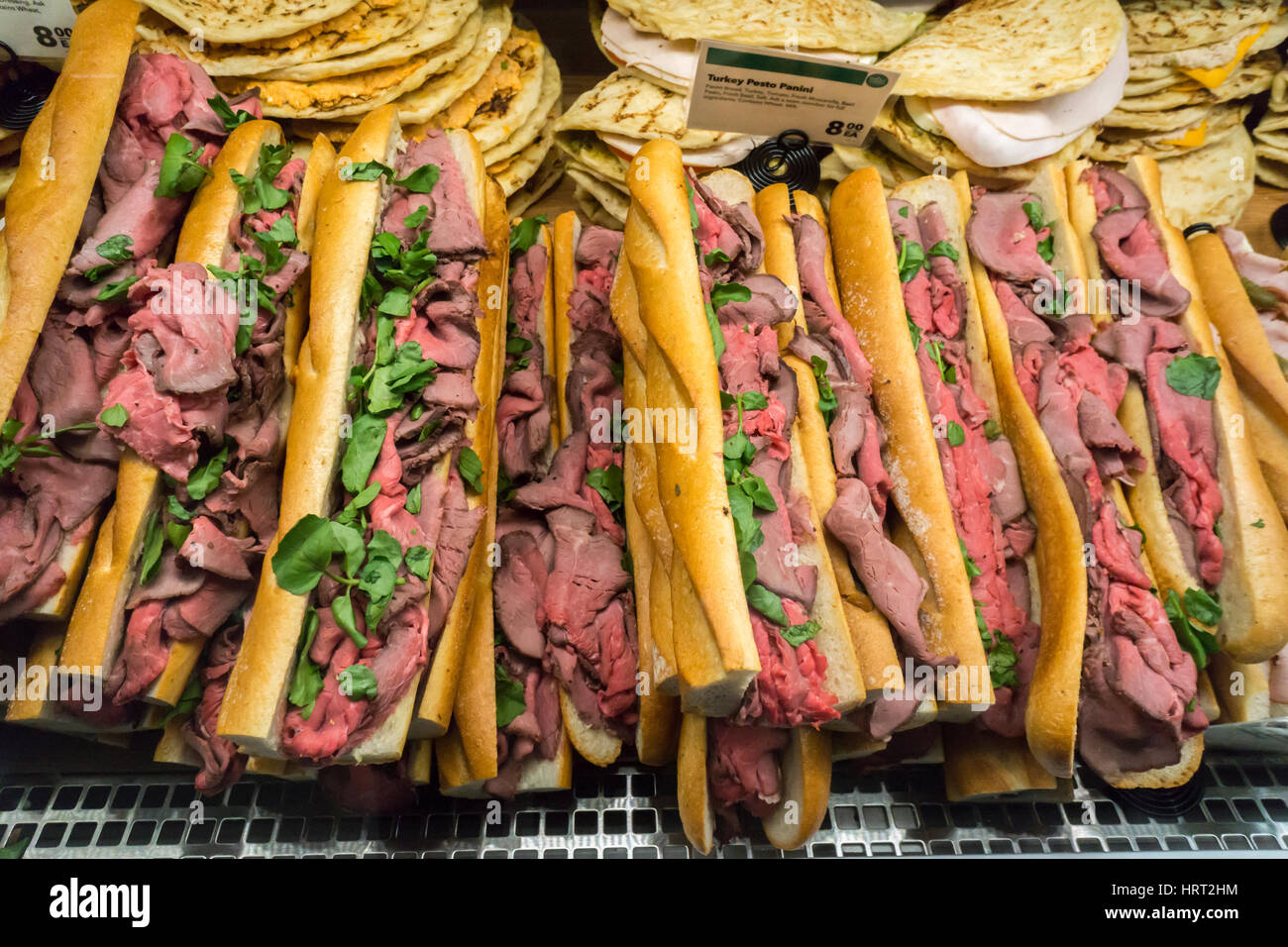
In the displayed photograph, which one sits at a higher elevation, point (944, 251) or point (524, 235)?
point (524, 235)

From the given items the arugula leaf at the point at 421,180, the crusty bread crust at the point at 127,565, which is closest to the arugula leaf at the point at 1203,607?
the arugula leaf at the point at 421,180

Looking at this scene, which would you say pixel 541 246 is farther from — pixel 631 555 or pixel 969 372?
pixel 969 372

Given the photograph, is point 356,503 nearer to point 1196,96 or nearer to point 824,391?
point 824,391

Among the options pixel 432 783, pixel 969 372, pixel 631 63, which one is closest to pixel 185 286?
pixel 432 783

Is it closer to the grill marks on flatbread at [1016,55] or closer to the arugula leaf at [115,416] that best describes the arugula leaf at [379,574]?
the arugula leaf at [115,416]

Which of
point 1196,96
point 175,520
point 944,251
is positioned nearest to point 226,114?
point 175,520
